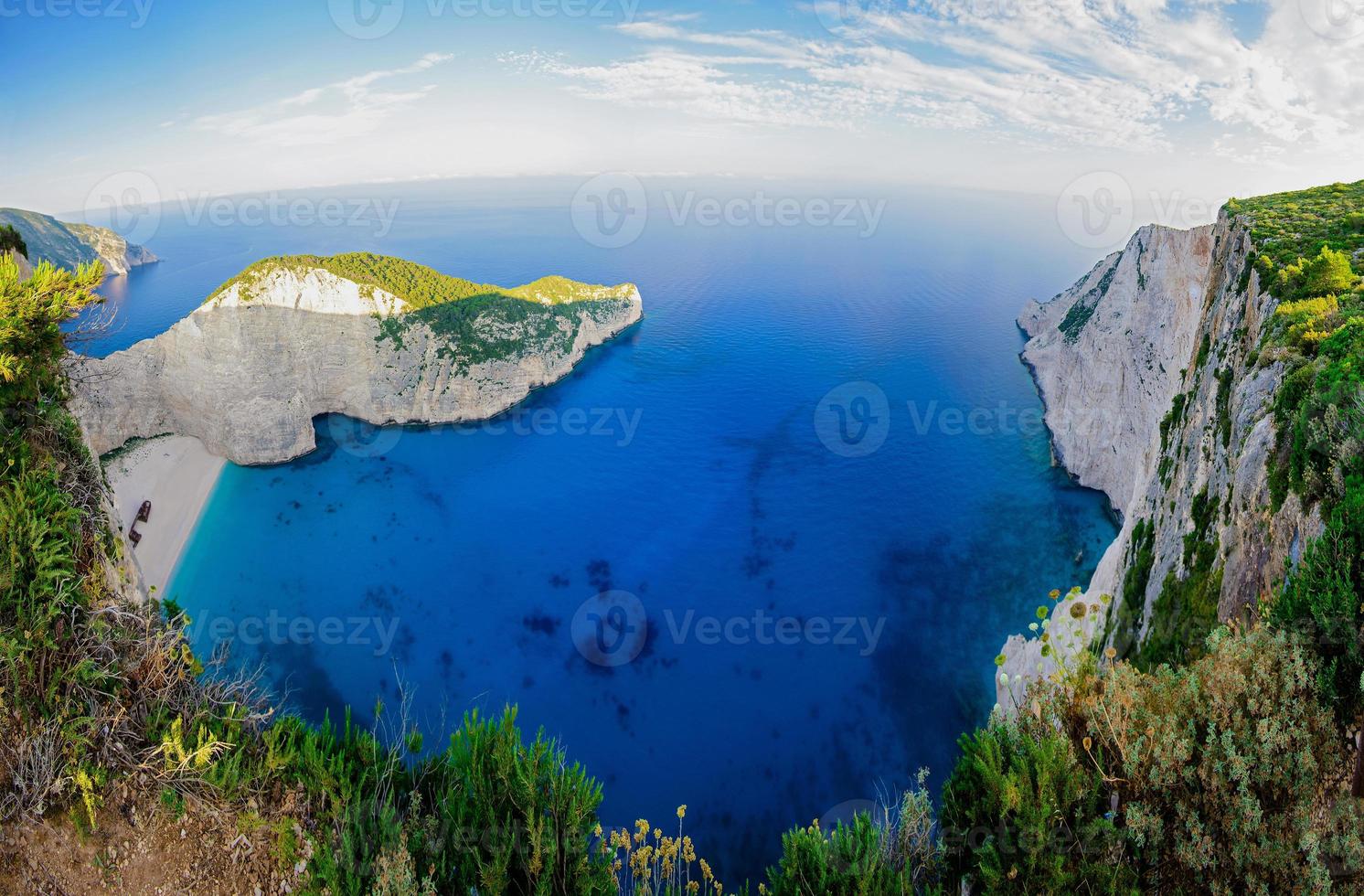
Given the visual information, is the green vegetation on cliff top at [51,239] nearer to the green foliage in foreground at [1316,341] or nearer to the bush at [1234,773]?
the bush at [1234,773]

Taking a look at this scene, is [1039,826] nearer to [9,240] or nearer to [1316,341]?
[1316,341]

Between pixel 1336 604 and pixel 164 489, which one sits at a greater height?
pixel 1336 604

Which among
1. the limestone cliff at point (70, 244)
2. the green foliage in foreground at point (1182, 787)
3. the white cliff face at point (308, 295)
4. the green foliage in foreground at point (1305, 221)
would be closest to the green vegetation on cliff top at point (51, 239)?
the limestone cliff at point (70, 244)

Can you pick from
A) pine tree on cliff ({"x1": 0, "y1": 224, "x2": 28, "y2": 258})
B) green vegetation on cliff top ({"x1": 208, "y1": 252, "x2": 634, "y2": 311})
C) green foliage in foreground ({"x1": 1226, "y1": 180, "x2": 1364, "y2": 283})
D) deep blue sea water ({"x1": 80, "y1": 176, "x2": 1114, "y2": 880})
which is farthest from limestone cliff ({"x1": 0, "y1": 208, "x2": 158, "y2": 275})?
green foliage in foreground ({"x1": 1226, "y1": 180, "x2": 1364, "y2": 283})

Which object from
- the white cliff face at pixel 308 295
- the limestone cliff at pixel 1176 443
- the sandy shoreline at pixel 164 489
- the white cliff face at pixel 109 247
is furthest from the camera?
the white cliff face at pixel 109 247

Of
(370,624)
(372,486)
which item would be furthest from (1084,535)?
(372,486)

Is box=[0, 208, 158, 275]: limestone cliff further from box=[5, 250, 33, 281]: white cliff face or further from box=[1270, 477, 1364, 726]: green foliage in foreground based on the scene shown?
box=[1270, 477, 1364, 726]: green foliage in foreground

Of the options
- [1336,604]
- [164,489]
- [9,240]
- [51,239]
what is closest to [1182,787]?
[1336,604]
